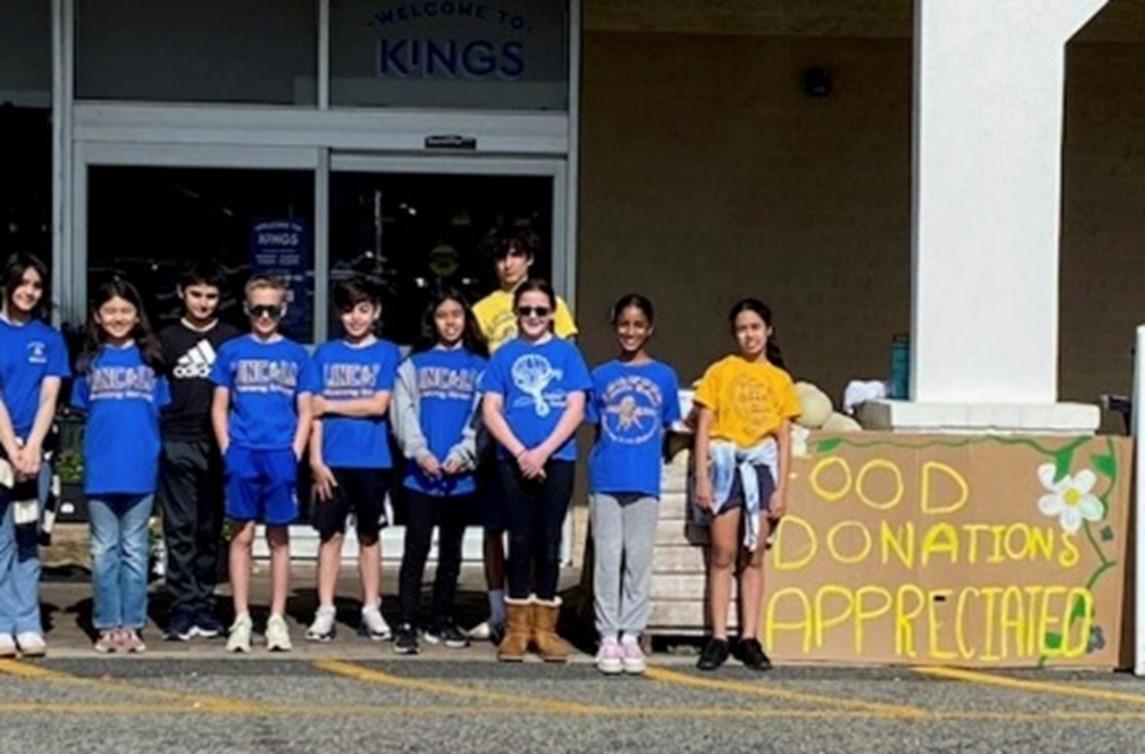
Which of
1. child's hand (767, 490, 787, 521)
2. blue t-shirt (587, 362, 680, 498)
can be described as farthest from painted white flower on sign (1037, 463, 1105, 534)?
blue t-shirt (587, 362, 680, 498)

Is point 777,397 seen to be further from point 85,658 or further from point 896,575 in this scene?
point 85,658

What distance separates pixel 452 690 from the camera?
8391 millimetres

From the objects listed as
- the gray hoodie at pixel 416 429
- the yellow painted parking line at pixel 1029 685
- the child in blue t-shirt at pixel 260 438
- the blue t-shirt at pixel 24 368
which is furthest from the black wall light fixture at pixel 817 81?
the blue t-shirt at pixel 24 368

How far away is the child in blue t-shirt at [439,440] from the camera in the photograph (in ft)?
30.3

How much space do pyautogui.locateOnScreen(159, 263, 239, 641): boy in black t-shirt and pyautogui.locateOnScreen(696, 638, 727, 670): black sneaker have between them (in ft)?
7.84

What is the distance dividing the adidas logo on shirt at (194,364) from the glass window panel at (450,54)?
3.46 metres

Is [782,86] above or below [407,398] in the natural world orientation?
above

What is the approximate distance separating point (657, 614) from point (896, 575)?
1.11m

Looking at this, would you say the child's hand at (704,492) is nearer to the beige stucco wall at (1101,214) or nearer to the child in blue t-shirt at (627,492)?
the child in blue t-shirt at (627,492)

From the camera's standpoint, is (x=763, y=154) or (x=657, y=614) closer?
(x=657, y=614)

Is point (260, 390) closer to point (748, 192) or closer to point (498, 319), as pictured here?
point (498, 319)

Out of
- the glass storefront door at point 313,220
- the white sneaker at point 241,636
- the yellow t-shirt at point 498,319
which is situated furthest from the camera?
the glass storefront door at point 313,220

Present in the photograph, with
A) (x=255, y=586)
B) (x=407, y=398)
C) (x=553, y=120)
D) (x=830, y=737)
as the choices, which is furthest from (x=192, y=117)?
(x=830, y=737)

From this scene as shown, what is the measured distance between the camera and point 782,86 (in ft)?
41.5
